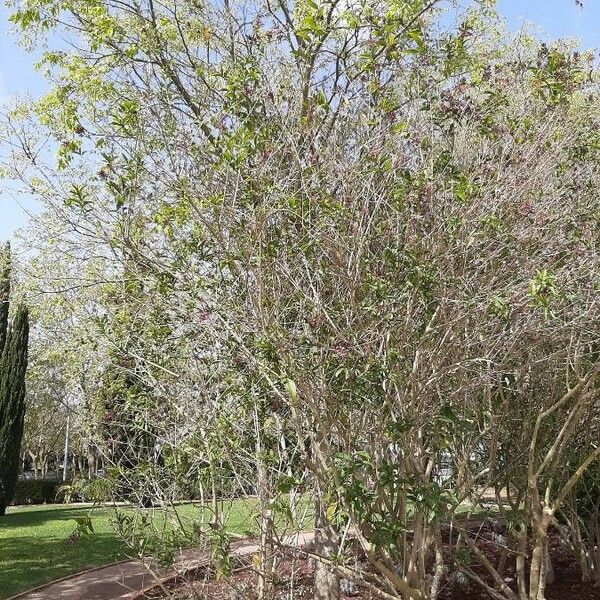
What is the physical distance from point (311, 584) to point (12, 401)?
1312 centimetres

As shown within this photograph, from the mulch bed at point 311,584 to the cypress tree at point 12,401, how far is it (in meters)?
11.3

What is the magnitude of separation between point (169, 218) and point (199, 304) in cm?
83

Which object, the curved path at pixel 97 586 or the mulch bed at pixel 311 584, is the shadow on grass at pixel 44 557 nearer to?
the curved path at pixel 97 586

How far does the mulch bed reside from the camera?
5848 millimetres

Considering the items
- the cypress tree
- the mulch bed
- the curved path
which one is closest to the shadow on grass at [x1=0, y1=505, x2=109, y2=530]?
the cypress tree

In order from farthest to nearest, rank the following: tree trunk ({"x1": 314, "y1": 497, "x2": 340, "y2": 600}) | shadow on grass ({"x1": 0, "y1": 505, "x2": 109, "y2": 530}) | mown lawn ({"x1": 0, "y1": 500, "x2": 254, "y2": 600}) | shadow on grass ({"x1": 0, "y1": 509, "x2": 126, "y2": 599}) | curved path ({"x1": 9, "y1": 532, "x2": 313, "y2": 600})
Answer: shadow on grass ({"x1": 0, "y1": 505, "x2": 109, "y2": 530}), shadow on grass ({"x1": 0, "y1": 509, "x2": 126, "y2": 599}), mown lawn ({"x1": 0, "y1": 500, "x2": 254, "y2": 600}), curved path ({"x1": 9, "y1": 532, "x2": 313, "y2": 600}), tree trunk ({"x1": 314, "y1": 497, "x2": 340, "y2": 600})

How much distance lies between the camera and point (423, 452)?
186 inches

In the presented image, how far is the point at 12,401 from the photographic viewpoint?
58.9 ft

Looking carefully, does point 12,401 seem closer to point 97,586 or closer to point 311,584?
point 97,586

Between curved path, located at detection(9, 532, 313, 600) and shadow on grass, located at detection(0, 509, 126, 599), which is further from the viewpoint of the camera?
shadow on grass, located at detection(0, 509, 126, 599)

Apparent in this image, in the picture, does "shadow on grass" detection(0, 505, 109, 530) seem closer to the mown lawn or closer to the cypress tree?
the mown lawn

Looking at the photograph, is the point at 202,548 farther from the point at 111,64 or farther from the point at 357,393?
the point at 111,64

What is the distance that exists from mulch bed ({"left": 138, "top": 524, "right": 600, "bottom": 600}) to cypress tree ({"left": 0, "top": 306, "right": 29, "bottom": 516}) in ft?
37.0

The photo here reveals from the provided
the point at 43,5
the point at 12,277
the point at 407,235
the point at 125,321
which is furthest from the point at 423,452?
the point at 12,277
